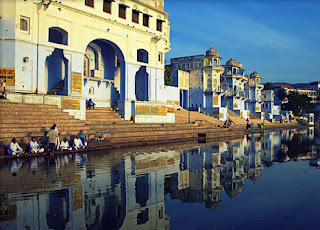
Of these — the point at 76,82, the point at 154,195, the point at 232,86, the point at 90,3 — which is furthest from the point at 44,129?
the point at 232,86

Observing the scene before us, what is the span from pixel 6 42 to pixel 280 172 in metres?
15.7

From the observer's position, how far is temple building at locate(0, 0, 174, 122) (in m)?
17.3

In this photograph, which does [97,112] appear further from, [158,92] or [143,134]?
[158,92]

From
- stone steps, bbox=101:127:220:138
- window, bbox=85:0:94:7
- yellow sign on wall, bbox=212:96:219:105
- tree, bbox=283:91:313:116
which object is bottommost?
stone steps, bbox=101:127:220:138

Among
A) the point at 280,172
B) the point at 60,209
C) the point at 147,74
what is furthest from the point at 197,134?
the point at 60,209

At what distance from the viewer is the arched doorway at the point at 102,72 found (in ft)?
83.4

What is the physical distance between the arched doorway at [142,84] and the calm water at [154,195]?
1515 centimetres

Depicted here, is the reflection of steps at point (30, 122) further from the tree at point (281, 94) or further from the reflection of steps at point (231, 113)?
the tree at point (281, 94)

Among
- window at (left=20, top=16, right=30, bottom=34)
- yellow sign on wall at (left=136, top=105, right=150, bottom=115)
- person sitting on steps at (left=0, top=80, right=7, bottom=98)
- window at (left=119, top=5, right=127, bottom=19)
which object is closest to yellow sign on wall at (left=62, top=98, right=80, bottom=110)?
person sitting on steps at (left=0, top=80, right=7, bottom=98)

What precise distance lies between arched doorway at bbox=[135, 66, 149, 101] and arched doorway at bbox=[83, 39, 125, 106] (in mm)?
1888

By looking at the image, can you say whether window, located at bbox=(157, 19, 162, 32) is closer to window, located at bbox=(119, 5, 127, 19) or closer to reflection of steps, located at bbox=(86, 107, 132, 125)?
window, located at bbox=(119, 5, 127, 19)

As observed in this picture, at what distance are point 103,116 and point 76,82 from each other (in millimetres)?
3589

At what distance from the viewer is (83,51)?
2091 cm

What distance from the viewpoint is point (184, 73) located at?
1812 inches
